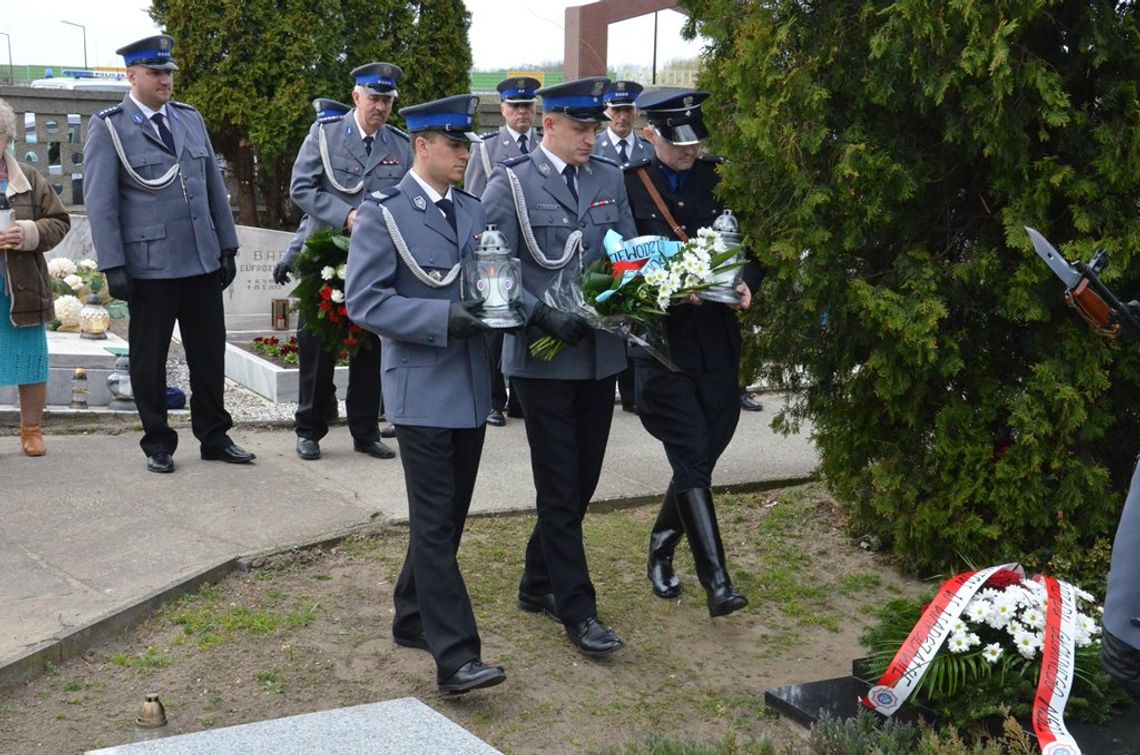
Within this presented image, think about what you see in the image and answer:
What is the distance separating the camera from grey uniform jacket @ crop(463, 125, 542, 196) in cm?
885

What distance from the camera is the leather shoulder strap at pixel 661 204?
550cm

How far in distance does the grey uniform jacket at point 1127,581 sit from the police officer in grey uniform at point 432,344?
200cm

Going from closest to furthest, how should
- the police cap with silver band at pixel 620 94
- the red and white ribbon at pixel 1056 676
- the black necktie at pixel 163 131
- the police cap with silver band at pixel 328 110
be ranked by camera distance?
the red and white ribbon at pixel 1056 676, the black necktie at pixel 163 131, the police cap with silver band at pixel 328 110, the police cap with silver band at pixel 620 94

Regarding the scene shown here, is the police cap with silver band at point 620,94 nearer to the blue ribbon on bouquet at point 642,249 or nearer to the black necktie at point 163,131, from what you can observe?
the black necktie at point 163,131

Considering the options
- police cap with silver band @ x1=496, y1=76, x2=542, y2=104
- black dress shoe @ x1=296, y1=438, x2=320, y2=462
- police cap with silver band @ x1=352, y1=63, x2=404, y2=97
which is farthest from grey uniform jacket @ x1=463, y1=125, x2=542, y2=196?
black dress shoe @ x1=296, y1=438, x2=320, y2=462

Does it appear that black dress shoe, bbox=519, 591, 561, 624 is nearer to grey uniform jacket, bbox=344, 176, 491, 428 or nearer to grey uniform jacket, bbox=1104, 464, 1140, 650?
grey uniform jacket, bbox=344, 176, 491, 428

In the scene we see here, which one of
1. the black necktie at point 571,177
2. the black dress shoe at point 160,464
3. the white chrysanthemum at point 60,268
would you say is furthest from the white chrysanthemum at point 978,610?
the white chrysanthemum at point 60,268

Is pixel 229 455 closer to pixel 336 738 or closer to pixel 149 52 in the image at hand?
pixel 149 52

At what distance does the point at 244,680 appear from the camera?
476cm

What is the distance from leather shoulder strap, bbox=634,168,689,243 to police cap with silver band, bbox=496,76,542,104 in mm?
3623

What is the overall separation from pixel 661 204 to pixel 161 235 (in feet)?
9.22

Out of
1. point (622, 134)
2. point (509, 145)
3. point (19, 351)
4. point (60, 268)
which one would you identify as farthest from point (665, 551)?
point (60, 268)

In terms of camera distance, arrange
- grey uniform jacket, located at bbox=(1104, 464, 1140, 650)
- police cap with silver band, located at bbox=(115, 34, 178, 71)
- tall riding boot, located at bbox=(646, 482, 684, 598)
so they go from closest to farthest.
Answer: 1. grey uniform jacket, located at bbox=(1104, 464, 1140, 650)
2. tall riding boot, located at bbox=(646, 482, 684, 598)
3. police cap with silver band, located at bbox=(115, 34, 178, 71)

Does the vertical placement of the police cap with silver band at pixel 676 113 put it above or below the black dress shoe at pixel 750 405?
above
